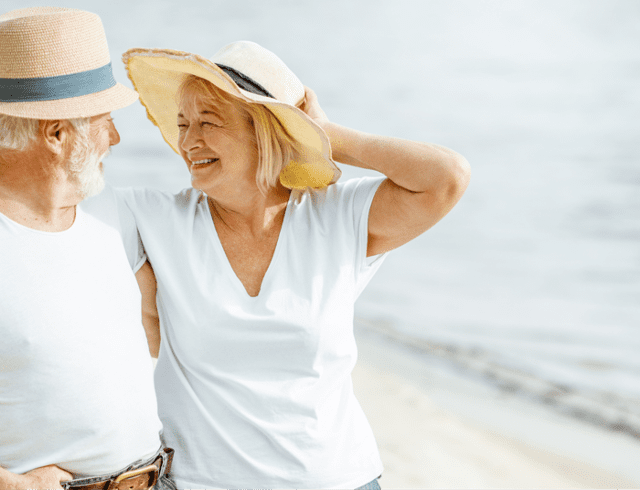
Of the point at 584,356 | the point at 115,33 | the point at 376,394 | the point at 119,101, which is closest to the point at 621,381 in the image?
the point at 584,356

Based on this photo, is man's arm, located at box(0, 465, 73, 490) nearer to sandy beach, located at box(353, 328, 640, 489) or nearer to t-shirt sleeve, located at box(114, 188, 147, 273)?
t-shirt sleeve, located at box(114, 188, 147, 273)

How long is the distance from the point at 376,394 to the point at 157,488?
3592 mm

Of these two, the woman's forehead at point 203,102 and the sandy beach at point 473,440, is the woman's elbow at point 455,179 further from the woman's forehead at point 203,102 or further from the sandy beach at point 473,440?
the sandy beach at point 473,440

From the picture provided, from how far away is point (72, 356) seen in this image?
1399mm

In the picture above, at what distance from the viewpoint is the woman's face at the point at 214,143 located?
1.74m

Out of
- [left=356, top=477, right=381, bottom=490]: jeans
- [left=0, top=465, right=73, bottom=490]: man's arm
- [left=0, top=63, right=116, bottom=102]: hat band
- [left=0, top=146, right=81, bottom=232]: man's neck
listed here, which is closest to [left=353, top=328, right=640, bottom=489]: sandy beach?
[left=356, top=477, right=381, bottom=490]: jeans

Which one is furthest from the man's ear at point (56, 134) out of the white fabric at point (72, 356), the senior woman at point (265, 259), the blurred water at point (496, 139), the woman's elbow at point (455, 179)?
the blurred water at point (496, 139)

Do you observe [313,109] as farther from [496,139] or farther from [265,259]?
[496,139]

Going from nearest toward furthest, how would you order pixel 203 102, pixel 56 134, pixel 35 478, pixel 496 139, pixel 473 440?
1. pixel 35 478
2. pixel 56 134
3. pixel 203 102
4. pixel 473 440
5. pixel 496 139

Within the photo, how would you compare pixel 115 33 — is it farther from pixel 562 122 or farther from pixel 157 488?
pixel 157 488

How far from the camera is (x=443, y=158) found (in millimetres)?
1679

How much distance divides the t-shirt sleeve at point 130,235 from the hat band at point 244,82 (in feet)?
1.43

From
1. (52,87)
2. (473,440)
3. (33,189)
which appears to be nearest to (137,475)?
(33,189)

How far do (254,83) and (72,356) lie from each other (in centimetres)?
84
